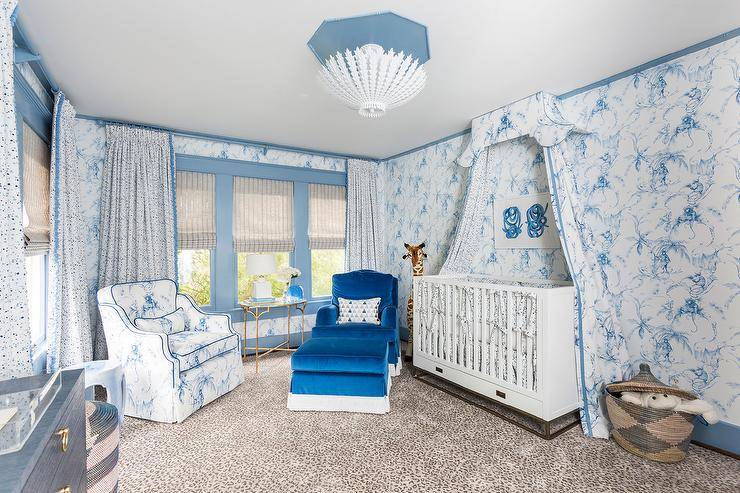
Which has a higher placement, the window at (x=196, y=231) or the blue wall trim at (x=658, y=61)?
the blue wall trim at (x=658, y=61)

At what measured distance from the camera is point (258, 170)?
15.3 ft

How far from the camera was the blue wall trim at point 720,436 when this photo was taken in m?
2.35

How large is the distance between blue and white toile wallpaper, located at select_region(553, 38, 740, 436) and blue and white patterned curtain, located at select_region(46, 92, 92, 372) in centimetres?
409

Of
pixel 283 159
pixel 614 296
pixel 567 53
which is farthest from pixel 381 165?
pixel 614 296

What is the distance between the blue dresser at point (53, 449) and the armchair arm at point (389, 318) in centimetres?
289

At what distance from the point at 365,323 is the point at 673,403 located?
267cm

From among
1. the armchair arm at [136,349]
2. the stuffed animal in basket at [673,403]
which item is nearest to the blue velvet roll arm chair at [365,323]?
the armchair arm at [136,349]

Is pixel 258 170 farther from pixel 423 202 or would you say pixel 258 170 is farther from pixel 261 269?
pixel 423 202

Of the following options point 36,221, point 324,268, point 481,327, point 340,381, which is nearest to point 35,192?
point 36,221

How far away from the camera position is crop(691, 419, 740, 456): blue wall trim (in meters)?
2.35

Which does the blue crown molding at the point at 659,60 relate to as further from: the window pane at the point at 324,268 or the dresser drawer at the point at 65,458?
the dresser drawer at the point at 65,458

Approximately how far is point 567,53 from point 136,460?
4.02 m

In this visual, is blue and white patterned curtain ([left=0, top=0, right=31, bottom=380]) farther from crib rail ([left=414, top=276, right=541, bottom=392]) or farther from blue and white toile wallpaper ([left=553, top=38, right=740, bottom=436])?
blue and white toile wallpaper ([left=553, top=38, right=740, bottom=436])

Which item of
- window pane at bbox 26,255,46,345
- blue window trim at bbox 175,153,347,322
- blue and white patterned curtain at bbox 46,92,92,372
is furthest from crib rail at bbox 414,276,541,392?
window pane at bbox 26,255,46,345
